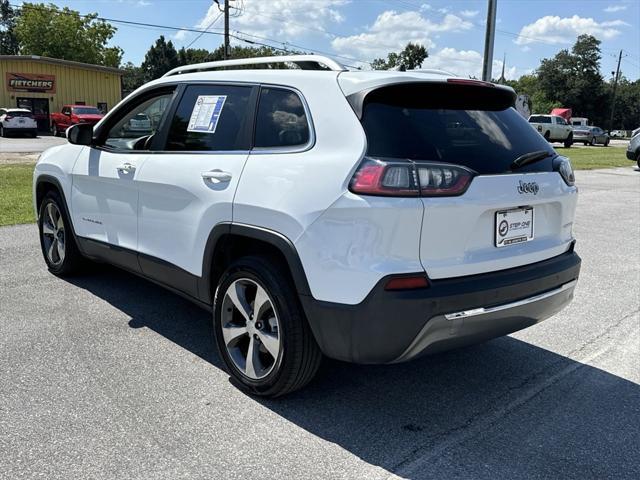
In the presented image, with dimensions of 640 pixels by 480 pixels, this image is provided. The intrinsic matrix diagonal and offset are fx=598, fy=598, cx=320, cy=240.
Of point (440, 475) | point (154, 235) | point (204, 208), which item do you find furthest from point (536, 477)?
point (154, 235)

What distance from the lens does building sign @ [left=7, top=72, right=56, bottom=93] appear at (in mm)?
39438

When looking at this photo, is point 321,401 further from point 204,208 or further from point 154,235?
point 154,235

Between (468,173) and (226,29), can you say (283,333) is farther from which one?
(226,29)

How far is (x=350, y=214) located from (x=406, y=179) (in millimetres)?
302

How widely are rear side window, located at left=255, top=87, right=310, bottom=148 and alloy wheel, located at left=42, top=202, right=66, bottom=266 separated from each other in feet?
9.23

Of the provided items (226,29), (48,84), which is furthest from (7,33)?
(226,29)

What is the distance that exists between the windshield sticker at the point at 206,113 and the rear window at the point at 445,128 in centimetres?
115

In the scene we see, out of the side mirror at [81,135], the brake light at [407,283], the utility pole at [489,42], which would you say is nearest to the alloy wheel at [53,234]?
the side mirror at [81,135]

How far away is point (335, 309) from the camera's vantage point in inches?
111

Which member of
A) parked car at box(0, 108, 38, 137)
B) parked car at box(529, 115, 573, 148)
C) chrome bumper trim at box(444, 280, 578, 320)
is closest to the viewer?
chrome bumper trim at box(444, 280, 578, 320)

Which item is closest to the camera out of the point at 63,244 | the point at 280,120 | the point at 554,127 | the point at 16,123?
the point at 280,120

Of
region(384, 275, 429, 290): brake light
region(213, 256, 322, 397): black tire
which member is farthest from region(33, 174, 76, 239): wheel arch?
region(384, 275, 429, 290): brake light

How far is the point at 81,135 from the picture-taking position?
186 inches

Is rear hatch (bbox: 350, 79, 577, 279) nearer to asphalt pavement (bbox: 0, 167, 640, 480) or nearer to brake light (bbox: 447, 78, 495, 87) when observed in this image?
brake light (bbox: 447, 78, 495, 87)
